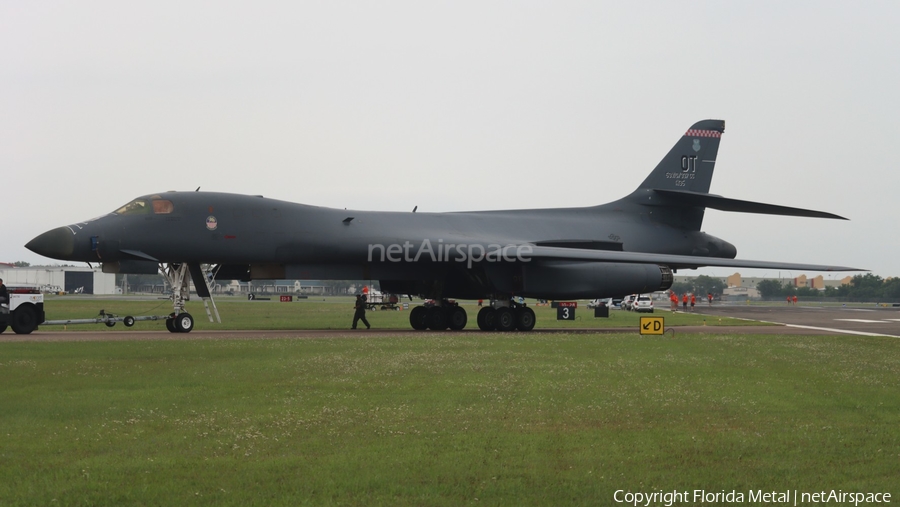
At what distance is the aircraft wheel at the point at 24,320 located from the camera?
21672 millimetres

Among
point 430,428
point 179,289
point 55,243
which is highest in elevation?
point 55,243

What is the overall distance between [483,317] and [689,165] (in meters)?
9.66

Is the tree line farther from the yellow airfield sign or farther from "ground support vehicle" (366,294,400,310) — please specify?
the yellow airfield sign

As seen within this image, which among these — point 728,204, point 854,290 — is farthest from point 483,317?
point 854,290

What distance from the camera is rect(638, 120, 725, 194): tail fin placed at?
29.7 metres

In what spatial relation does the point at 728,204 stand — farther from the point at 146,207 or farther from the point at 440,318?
the point at 146,207

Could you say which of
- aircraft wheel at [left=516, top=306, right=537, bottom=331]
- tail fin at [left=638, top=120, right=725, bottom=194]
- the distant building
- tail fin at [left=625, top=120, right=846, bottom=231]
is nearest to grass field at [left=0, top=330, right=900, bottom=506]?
aircraft wheel at [left=516, top=306, right=537, bottom=331]

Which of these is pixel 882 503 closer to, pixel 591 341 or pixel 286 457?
pixel 286 457

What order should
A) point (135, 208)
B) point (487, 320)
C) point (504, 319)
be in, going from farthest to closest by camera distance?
point (487, 320) < point (504, 319) < point (135, 208)

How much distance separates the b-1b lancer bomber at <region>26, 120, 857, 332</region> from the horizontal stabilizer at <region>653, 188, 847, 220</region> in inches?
1.9

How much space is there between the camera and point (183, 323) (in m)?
22.7

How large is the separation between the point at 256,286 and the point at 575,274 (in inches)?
4664

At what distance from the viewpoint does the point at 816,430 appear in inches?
323

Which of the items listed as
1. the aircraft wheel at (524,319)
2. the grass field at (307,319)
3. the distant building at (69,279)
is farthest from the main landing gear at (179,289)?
the distant building at (69,279)
